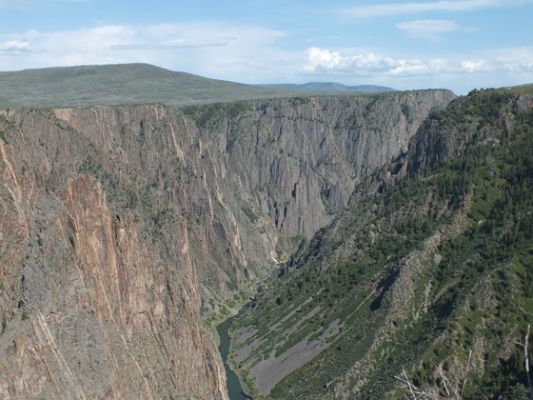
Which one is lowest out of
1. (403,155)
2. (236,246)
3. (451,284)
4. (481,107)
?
(236,246)

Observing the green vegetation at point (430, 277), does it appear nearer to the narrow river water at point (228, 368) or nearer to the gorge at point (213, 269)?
the gorge at point (213, 269)

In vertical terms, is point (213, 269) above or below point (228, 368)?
above

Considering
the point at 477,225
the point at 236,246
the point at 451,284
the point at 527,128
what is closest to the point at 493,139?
the point at 527,128

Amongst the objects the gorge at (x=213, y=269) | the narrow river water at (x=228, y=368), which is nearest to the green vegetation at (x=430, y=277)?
the gorge at (x=213, y=269)

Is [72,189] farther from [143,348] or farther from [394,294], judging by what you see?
[394,294]

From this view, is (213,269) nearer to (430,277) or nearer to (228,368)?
(228,368)

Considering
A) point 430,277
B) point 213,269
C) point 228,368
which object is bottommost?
point 228,368

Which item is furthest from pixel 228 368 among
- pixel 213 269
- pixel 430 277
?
pixel 213 269
